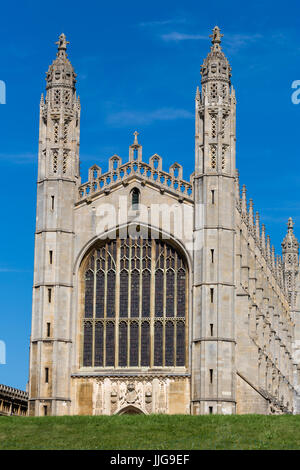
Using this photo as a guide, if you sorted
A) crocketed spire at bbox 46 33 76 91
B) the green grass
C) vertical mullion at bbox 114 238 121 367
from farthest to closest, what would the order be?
crocketed spire at bbox 46 33 76 91, vertical mullion at bbox 114 238 121 367, the green grass

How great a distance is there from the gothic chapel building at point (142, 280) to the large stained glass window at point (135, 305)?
51 mm

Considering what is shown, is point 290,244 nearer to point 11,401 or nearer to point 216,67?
point 11,401

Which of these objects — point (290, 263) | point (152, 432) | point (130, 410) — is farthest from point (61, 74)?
point (290, 263)

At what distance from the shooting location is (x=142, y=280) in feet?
205

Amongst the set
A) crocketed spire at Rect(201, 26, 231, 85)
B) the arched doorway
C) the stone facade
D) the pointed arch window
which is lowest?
the arched doorway

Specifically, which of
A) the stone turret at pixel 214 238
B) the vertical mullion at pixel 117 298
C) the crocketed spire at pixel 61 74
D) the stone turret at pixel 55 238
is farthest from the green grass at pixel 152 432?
the crocketed spire at pixel 61 74

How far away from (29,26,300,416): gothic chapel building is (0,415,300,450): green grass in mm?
10640

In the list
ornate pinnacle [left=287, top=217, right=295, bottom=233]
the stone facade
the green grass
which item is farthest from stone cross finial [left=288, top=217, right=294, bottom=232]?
the green grass

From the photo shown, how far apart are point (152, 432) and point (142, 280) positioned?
17.3m

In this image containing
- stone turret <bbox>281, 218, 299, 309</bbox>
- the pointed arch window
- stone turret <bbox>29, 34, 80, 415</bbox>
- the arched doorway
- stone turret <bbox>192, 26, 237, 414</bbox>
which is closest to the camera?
stone turret <bbox>192, 26, 237, 414</bbox>

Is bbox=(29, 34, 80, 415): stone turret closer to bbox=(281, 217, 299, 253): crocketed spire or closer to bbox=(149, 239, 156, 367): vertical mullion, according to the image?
bbox=(149, 239, 156, 367): vertical mullion

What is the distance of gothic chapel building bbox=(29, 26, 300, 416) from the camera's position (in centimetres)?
6053

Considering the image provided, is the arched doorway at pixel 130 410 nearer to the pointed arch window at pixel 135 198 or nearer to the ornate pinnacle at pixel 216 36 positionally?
the pointed arch window at pixel 135 198

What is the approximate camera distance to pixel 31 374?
6131 cm
